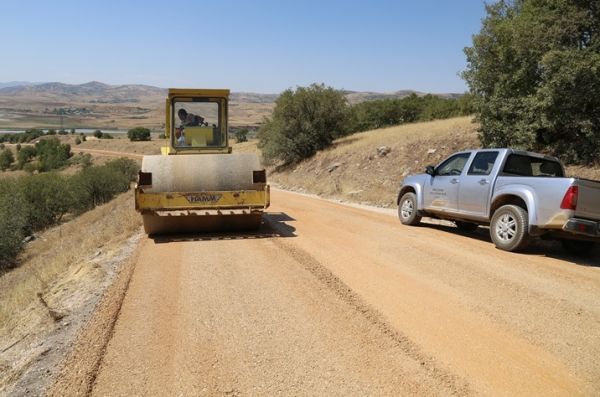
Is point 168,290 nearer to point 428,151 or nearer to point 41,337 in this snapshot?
point 41,337

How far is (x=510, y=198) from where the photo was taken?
31.1ft

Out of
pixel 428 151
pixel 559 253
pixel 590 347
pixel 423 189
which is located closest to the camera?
pixel 590 347

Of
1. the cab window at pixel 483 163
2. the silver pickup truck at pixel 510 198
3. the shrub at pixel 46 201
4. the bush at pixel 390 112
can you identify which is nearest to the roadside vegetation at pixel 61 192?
the shrub at pixel 46 201

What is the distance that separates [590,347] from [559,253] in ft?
17.0

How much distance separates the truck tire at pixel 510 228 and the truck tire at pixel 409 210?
2.72 m

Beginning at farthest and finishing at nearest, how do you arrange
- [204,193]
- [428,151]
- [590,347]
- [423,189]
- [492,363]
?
[428,151], [423,189], [204,193], [590,347], [492,363]

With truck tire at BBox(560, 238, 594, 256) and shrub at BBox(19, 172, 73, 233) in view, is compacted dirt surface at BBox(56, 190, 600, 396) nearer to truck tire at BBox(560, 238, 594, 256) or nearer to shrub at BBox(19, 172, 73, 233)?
truck tire at BBox(560, 238, 594, 256)

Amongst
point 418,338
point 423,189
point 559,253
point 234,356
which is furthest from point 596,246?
point 234,356

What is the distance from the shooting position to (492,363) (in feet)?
14.5

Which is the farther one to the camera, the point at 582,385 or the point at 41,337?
the point at 41,337

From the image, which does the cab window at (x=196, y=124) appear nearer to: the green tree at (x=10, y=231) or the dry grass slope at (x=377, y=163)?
the dry grass slope at (x=377, y=163)

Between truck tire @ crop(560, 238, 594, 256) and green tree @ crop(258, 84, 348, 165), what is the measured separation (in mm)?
28846

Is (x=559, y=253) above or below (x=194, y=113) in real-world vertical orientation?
below

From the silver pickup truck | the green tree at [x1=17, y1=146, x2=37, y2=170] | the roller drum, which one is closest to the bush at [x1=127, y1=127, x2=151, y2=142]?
the green tree at [x1=17, y1=146, x2=37, y2=170]
